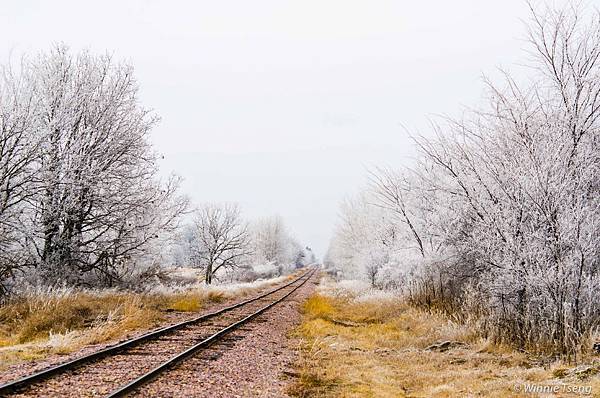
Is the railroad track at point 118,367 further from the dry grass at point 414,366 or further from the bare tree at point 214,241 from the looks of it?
the bare tree at point 214,241

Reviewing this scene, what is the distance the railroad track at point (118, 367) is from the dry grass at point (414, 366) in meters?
2.64

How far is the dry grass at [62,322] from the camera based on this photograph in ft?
36.1

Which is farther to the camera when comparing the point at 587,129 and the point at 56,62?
the point at 56,62

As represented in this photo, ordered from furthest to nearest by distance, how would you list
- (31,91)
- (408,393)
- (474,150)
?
(31,91) < (474,150) < (408,393)

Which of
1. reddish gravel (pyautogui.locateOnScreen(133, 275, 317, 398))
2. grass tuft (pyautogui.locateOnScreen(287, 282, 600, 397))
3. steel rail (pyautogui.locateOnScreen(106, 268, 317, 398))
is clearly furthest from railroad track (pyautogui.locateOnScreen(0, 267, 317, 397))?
grass tuft (pyautogui.locateOnScreen(287, 282, 600, 397))

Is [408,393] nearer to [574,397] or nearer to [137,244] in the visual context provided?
[574,397]

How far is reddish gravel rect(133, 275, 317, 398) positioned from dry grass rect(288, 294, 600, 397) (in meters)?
0.57

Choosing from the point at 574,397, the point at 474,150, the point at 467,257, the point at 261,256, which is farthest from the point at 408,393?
the point at 261,256

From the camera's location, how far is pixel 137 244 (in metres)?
23.0

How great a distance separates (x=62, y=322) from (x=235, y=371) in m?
7.14

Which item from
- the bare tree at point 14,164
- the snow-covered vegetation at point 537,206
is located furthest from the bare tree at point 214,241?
the snow-covered vegetation at point 537,206

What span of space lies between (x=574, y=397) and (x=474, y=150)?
22.2ft

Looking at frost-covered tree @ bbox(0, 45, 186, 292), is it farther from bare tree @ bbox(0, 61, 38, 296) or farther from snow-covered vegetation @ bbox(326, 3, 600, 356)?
snow-covered vegetation @ bbox(326, 3, 600, 356)

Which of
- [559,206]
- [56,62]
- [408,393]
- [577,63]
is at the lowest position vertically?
[408,393]
